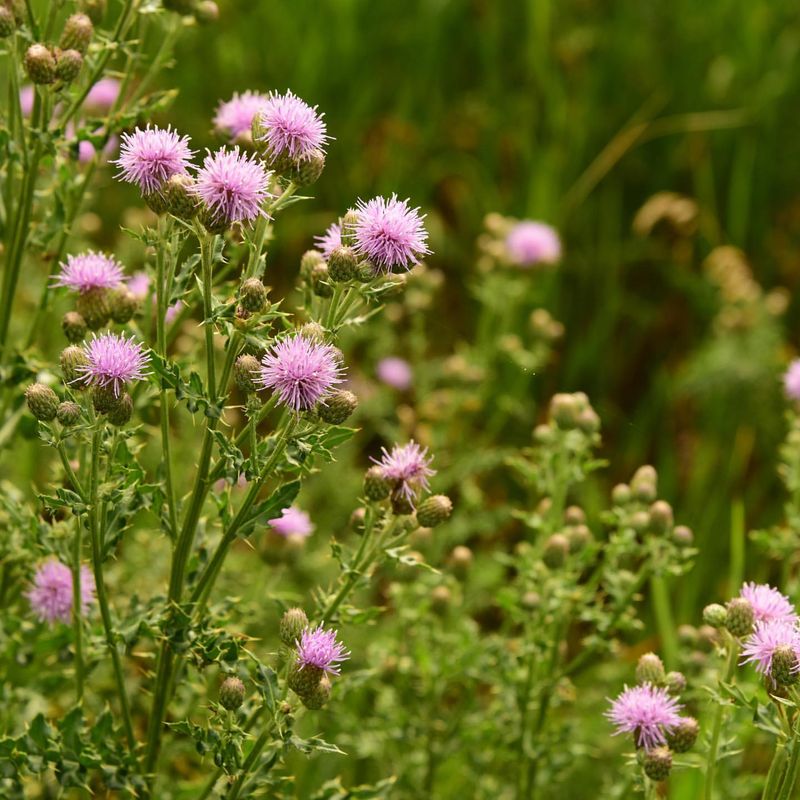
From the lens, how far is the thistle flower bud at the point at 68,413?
1.66 m

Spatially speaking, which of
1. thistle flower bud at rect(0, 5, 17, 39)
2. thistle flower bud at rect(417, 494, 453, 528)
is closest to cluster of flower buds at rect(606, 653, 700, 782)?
thistle flower bud at rect(417, 494, 453, 528)

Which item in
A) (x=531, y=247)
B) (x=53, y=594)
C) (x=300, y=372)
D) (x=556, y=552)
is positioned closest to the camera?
(x=300, y=372)

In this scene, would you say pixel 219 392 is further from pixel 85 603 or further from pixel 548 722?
pixel 548 722

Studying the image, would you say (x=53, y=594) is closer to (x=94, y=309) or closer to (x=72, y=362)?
(x=94, y=309)

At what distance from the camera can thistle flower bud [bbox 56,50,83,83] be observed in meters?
2.02

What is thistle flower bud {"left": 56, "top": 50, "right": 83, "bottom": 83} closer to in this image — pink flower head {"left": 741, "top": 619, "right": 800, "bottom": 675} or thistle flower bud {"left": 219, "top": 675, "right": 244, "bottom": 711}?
thistle flower bud {"left": 219, "top": 675, "right": 244, "bottom": 711}

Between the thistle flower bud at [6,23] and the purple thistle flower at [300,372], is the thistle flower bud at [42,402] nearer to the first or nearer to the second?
the purple thistle flower at [300,372]

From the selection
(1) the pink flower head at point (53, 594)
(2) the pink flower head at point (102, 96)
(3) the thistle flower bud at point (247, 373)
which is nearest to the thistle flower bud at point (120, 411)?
(3) the thistle flower bud at point (247, 373)

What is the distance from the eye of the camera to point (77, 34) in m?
2.09

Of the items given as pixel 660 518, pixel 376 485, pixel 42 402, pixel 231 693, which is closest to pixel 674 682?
pixel 660 518

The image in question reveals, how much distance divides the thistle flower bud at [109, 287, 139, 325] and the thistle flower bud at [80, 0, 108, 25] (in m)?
0.71

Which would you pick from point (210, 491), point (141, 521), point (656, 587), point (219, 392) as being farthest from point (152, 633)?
point (141, 521)

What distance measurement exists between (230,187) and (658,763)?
3.29 feet

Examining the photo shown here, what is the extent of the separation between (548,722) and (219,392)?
1213 mm
